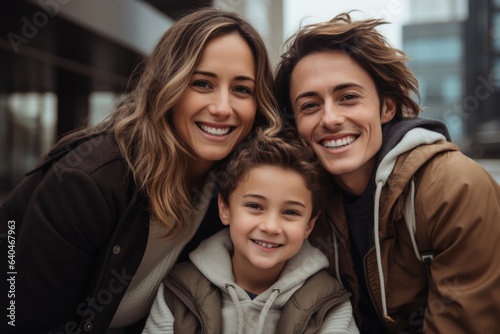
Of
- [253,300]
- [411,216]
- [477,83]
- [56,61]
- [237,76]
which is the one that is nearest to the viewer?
[411,216]

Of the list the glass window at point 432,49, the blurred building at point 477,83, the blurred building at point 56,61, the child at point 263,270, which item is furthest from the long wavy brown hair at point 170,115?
the glass window at point 432,49

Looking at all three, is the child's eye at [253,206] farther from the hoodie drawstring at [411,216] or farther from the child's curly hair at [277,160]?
the hoodie drawstring at [411,216]

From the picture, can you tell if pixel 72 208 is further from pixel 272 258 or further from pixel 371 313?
pixel 371 313

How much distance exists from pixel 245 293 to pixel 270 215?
Answer: 42 centimetres

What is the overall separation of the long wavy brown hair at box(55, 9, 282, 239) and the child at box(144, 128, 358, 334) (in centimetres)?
22

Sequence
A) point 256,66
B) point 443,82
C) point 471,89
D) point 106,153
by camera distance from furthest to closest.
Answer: point 443,82
point 471,89
point 256,66
point 106,153

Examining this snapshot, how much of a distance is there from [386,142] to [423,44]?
32.3 m

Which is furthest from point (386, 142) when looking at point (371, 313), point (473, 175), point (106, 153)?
point (106, 153)

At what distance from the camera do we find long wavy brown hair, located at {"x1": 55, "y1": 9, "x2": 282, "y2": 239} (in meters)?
1.97

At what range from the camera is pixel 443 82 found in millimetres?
26562

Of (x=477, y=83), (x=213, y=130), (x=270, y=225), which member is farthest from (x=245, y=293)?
(x=477, y=83)

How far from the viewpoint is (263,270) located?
2.09m

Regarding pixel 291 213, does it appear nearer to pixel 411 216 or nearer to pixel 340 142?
pixel 340 142

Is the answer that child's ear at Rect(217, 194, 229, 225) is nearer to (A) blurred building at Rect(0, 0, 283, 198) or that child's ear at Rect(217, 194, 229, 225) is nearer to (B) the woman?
(B) the woman
